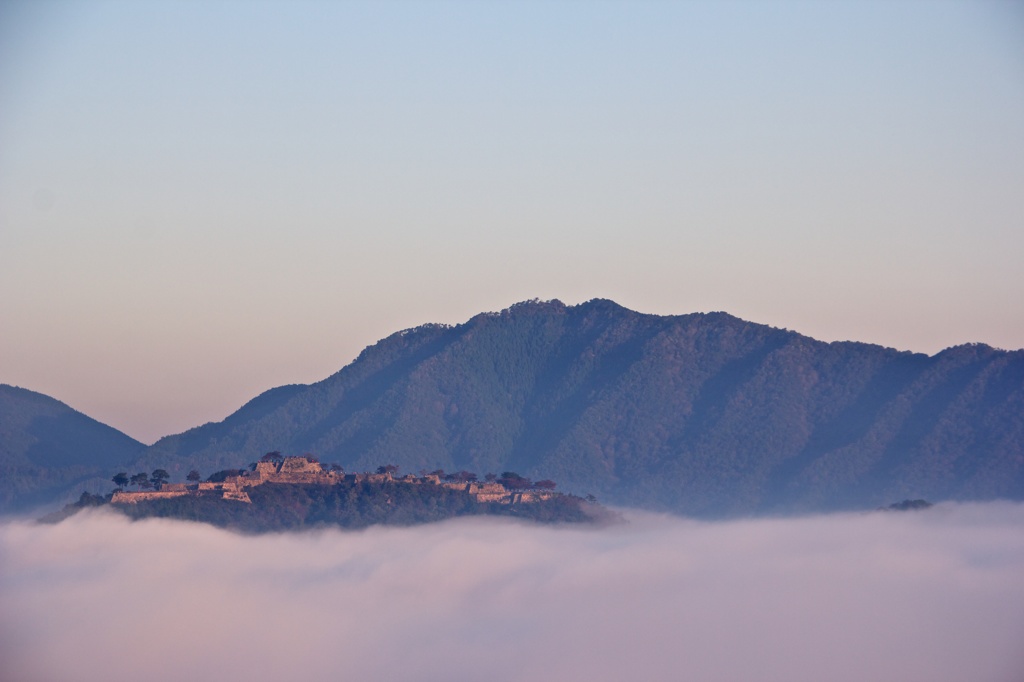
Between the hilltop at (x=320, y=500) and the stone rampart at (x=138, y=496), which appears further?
the stone rampart at (x=138, y=496)

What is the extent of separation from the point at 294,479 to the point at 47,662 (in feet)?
87.9

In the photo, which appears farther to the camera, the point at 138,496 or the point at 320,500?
the point at 320,500

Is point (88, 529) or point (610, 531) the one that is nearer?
point (88, 529)

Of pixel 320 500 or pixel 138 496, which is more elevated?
pixel 320 500

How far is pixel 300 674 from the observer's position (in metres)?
169

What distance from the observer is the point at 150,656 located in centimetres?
17150

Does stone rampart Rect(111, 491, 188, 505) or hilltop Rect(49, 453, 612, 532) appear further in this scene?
stone rampart Rect(111, 491, 188, 505)

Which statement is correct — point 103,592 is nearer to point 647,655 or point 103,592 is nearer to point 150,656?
point 150,656

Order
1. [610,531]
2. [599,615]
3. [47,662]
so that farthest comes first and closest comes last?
[610,531] < [599,615] < [47,662]

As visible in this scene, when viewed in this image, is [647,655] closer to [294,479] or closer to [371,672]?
[371,672]

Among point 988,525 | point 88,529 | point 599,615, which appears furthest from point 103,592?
point 988,525

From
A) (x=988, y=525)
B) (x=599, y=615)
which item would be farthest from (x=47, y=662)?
(x=988, y=525)

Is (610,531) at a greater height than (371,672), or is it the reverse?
(610,531)

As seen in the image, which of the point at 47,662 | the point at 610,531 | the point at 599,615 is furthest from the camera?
the point at 610,531
